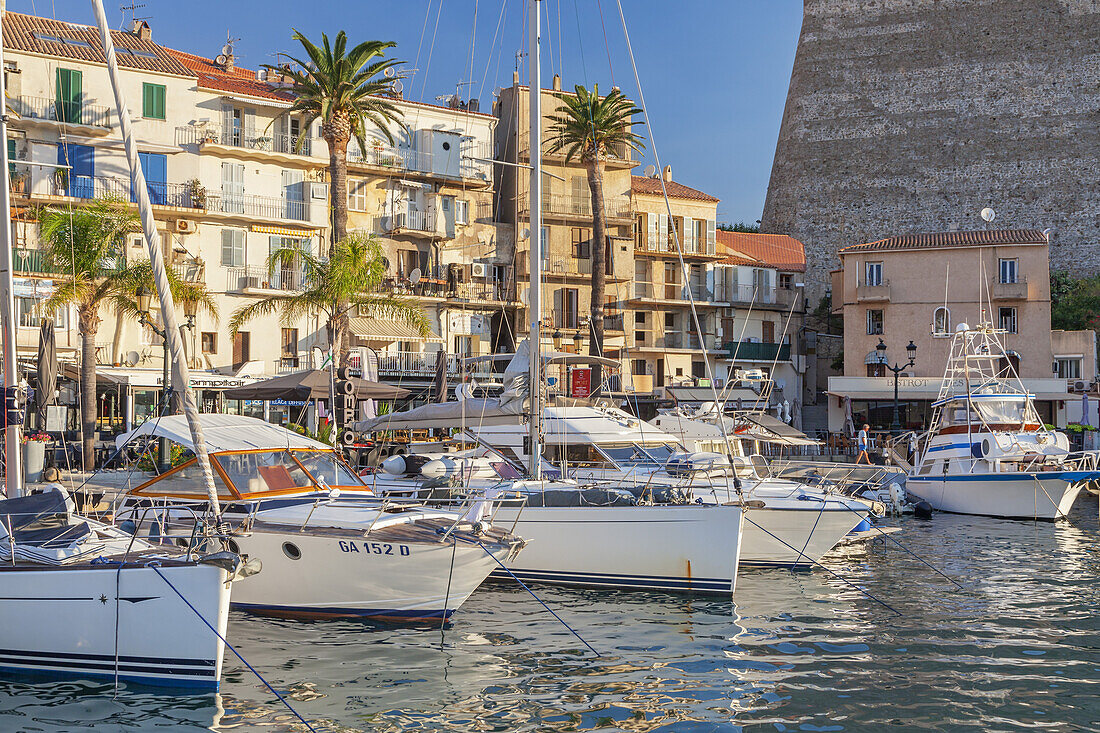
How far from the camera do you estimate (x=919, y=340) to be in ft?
179

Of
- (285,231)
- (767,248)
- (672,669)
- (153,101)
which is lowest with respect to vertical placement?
(672,669)

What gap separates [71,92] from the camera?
138ft

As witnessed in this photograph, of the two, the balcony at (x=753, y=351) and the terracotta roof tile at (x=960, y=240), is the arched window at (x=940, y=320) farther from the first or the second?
the balcony at (x=753, y=351)

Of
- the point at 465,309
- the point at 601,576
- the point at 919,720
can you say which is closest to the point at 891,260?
the point at 465,309

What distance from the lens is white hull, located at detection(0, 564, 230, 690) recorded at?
1102 centimetres

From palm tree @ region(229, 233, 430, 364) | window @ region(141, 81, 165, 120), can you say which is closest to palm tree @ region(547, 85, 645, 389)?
palm tree @ region(229, 233, 430, 364)

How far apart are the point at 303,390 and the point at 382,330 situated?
2074cm

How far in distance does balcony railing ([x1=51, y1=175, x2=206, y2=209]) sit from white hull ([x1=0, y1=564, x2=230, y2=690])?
31497mm

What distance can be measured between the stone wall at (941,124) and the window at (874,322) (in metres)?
20.9

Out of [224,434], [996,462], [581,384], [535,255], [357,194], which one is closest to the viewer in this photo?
[224,434]

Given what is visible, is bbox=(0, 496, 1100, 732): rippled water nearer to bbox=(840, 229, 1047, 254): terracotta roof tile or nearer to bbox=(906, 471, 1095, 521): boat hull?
bbox=(906, 471, 1095, 521): boat hull

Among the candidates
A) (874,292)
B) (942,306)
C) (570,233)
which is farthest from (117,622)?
(942,306)

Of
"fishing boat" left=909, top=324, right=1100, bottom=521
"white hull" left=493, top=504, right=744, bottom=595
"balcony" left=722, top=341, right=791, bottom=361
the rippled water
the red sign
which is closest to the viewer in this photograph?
the rippled water

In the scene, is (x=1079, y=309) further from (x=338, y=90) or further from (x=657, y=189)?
(x=338, y=90)
